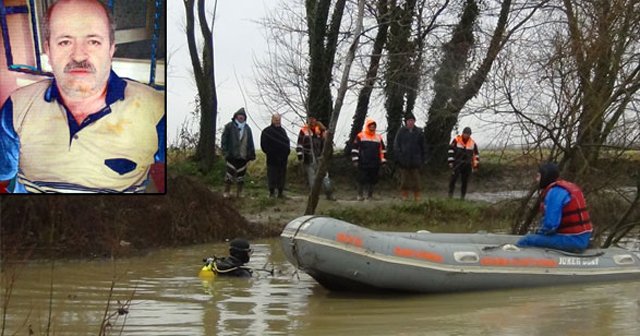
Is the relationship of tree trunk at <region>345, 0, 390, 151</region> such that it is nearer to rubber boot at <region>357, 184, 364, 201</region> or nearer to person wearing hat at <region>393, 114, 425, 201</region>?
person wearing hat at <region>393, 114, 425, 201</region>

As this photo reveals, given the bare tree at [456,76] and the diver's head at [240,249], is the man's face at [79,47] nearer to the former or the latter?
the diver's head at [240,249]

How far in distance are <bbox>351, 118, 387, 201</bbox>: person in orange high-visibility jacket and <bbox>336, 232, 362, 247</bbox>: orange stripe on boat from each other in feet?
25.5

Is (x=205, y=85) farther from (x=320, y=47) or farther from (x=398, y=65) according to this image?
(x=398, y=65)

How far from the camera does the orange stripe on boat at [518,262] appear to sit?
32.4 ft

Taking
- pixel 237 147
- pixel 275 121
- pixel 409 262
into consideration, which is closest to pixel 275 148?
pixel 275 121

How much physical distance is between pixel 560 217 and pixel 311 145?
594cm

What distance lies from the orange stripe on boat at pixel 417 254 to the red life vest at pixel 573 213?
1468 millimetres

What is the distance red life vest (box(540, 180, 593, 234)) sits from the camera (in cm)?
1006

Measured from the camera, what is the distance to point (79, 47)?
6.48 meters

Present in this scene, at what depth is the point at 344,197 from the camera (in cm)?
1817

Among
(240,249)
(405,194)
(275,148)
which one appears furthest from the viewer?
(405,194)

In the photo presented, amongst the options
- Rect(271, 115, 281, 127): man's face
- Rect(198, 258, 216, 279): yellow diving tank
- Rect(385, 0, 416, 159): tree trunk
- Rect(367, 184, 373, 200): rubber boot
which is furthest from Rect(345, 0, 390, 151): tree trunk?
Rect(198, 258, 216, 279): yellow diving tank

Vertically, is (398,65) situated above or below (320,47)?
below

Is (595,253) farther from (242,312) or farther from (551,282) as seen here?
(242,312)
